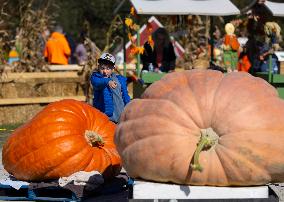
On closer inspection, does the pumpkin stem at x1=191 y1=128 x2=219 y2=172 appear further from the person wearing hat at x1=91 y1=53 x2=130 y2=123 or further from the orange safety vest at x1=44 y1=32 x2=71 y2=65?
the orange safety vest at x1=44 y1=32 x2=71 y2=65

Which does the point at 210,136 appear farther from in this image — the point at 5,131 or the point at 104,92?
the point at 5,131

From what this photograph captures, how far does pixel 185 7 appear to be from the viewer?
1459 centimetres

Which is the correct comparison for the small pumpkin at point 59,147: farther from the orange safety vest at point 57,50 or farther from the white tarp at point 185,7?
the orange safety vest at point 57,50

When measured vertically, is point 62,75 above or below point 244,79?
below

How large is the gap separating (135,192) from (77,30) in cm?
3119

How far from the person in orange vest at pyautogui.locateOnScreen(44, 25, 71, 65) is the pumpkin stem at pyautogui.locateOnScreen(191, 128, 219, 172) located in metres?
13.3

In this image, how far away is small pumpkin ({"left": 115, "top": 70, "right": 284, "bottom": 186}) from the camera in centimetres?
580

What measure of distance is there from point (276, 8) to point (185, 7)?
1.80 m

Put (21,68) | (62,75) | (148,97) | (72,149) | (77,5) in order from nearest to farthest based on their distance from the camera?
1. (148,97)
2. (72,149)
3. (62,75)
4. (21,68)
5. (77,5)

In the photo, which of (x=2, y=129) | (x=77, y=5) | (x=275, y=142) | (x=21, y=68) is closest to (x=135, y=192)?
(x=275, y=142)

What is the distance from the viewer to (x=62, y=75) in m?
16.3

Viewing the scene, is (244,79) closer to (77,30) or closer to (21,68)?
(21,68)

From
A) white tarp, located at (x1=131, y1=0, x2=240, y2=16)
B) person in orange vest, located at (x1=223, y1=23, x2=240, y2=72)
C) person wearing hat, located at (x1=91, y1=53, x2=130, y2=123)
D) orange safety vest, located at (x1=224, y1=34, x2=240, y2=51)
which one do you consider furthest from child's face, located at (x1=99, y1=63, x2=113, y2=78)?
orange safety vest, located at (x1=224, y1=34, x2=240, y2=51)

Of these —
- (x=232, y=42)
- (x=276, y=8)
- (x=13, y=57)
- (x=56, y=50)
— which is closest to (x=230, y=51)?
(x=232, y=42)
